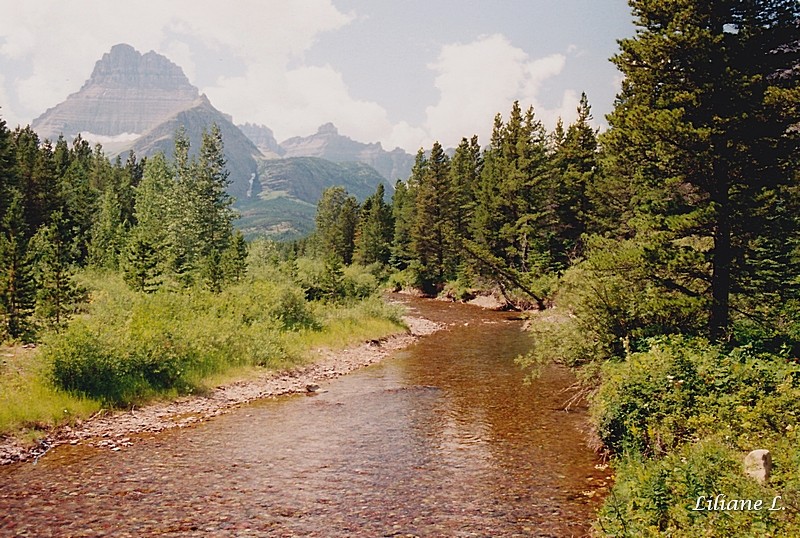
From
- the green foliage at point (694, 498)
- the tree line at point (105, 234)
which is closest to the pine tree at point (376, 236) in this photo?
the tree line at point (105, 234)

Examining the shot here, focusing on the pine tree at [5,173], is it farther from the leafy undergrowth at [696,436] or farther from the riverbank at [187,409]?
the leafy undergrowth at [696,436]

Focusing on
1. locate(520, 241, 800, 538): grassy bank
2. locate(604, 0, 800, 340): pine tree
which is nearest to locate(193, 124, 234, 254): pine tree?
locate(520, 241, 800, 538): grassy bank

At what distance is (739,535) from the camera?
6.56 metres

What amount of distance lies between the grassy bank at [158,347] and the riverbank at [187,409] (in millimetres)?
491

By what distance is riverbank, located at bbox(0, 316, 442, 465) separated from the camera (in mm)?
13664

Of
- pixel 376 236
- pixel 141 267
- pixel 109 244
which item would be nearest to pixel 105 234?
pixel 109 244

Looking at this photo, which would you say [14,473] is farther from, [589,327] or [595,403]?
[589,327]

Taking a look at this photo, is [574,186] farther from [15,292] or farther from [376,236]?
[15,292]

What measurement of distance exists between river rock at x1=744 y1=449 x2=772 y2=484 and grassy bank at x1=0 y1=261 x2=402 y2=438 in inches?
629

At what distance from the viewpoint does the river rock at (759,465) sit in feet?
25.0

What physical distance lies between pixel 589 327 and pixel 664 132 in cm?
655

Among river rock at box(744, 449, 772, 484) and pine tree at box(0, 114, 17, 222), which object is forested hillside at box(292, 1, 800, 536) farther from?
pine tree at box(0, 114, 17, 222)

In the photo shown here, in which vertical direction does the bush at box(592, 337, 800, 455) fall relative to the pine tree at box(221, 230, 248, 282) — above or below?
below

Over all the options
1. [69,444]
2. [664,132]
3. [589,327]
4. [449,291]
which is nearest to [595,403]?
[589,327]
